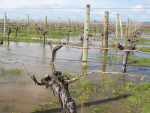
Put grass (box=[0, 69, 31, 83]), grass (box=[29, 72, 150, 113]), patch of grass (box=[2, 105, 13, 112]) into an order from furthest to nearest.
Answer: grass (box=[0, 69, 31, 83]), grass (box=[29, 72, 150, 113]), patch of grass (box=[2, 105, 13, 112])

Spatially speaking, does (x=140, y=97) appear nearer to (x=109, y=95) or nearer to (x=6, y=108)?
(x=109, y=95)

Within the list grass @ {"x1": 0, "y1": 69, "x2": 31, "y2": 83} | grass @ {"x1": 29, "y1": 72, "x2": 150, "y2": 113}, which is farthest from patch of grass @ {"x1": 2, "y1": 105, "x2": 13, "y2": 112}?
grass @ {"x1": 0, "y1": 69, "x2": 31, "y2": 83}

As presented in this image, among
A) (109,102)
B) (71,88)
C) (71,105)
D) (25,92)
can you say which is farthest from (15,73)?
(71,105)

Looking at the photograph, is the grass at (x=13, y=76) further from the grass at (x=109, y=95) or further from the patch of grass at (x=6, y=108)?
the patch of grass at (x=6, y=108)

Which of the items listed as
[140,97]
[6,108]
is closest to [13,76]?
[6,108]

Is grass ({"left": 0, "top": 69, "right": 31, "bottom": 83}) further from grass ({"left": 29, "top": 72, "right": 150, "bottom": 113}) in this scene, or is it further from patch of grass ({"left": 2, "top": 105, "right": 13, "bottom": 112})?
patch of grass ({"left": 2, "top": 105, "right": 13, "bottom": 112})

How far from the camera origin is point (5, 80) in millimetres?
6309

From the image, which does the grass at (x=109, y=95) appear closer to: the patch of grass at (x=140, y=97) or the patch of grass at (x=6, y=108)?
the patch of grass at (x=140, y=97)

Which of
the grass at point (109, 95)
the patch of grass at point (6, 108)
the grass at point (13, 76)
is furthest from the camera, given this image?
the grass at point (13, 76)

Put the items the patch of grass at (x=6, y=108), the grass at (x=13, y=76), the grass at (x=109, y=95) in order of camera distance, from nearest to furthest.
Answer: the patch of grass at (x=6, y=108), the grass at (x=109, y=95), the grass at (x=13, y=76)

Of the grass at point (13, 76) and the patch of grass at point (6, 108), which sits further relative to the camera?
the grass at point (13, 76)

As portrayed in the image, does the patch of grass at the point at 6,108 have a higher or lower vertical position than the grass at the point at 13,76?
lower

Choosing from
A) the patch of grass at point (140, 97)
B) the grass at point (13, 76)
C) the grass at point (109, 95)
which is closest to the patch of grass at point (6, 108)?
the grass at point (109, 95)

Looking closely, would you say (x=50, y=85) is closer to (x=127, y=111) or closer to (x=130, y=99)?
(x=127, y=111)
